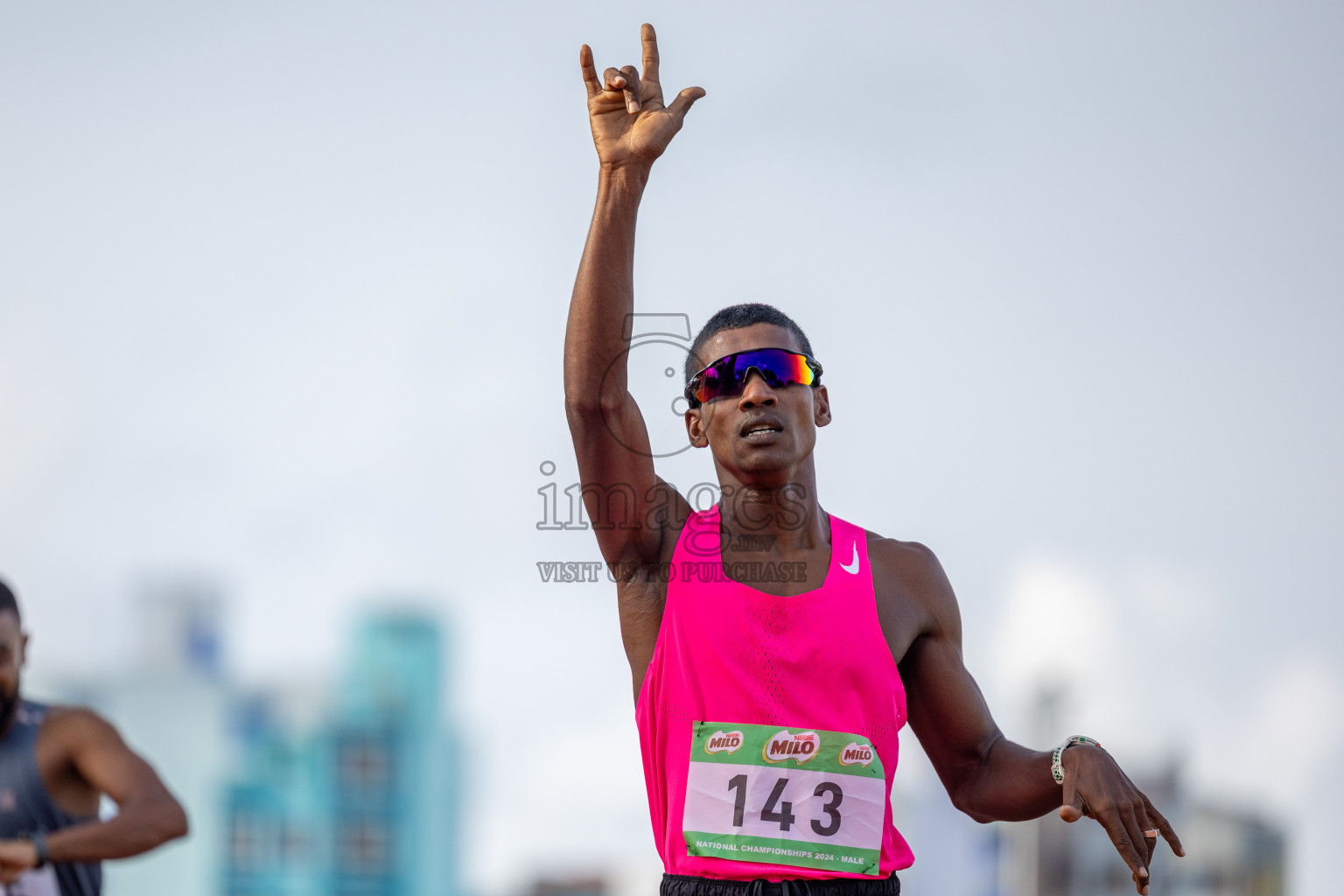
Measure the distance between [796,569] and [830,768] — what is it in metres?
0.70

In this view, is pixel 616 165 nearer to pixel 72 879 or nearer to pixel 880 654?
pixel 880 654

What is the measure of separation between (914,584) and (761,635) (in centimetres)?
71

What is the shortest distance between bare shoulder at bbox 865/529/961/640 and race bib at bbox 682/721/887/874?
0.60m

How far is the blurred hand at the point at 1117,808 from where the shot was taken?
3.69 meters

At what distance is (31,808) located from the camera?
4336 mm

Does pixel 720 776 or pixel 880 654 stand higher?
pixel 880 654

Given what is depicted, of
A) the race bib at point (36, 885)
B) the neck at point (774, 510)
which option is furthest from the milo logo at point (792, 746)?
the race bib at point (36, 885)

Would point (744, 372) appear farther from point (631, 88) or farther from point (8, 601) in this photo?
point (8, 601)

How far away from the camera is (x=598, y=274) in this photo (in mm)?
4070

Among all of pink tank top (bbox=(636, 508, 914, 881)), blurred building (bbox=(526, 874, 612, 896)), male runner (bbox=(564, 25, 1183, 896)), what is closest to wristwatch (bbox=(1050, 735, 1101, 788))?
male runner (bbox=(564, 25, 1183, 896))

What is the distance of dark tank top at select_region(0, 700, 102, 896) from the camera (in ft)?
14.0

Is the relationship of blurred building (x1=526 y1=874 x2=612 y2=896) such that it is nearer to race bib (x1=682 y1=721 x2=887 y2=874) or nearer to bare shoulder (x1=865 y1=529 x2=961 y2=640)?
bare shoulder (x1=865 y1=529 x2=961 y2=640)

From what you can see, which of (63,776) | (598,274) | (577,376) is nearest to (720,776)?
(577,376)

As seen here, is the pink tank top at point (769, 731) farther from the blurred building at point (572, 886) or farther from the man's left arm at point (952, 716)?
the blurred building at point (572, 886)
